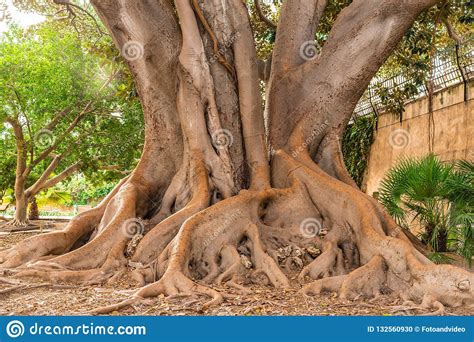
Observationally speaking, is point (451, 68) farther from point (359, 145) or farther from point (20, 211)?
point (20, 211)

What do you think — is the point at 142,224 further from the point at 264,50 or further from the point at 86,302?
the point at 264,50

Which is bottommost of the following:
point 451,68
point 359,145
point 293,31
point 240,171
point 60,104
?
point 240,171

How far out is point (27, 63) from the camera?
41.8 ft

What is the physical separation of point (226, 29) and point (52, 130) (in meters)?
9.03

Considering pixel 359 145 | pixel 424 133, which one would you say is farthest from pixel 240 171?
pixel 359 145

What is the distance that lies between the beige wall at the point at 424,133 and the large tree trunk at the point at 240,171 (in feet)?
15.0

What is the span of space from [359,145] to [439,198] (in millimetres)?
8920

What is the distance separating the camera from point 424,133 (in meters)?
12.5

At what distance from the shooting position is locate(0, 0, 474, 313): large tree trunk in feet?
18.2

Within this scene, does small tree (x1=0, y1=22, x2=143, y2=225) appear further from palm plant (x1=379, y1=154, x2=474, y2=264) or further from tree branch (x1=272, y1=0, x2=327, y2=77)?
palm plant (x1=379, y1=154, x2=474, y2=264)

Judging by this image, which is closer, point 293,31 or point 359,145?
point 293,31

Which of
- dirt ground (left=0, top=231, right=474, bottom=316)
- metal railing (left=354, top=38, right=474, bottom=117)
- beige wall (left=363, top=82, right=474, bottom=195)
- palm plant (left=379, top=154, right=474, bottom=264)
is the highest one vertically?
metal railing (left=354, top=38, right=474, bottom=117)

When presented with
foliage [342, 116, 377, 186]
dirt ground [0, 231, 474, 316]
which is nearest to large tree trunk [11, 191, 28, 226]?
foliage [342, 116, 377, 186]

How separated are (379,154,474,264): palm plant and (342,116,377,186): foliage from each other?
26.4ft
